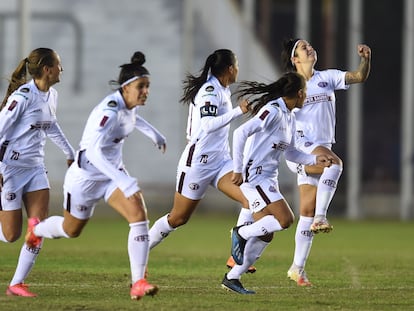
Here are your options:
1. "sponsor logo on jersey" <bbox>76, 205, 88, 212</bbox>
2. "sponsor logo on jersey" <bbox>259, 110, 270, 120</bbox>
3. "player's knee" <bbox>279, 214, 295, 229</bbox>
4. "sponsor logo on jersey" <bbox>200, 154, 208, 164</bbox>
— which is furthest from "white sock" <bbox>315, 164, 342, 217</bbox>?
"sponsor logo on jersey" <bbox>76, 205, 88, 212</bbox>

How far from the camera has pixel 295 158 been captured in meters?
12.4

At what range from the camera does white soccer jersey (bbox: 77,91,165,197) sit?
35.3 feet

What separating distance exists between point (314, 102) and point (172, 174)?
772 inches

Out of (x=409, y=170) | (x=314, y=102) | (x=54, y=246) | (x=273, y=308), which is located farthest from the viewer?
(x=409, y=170)

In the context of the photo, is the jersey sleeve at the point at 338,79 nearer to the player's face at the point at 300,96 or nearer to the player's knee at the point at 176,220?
the player's face at the point at 300,96

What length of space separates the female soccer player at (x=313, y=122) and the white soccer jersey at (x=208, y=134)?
→ 2.97ft

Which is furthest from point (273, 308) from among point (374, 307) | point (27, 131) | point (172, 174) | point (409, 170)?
point (172, 174)

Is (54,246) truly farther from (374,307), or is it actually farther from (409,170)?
(409,170)

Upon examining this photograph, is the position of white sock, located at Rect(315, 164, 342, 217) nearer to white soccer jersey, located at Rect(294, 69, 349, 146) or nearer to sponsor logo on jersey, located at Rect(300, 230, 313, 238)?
sponsor logo on jersey, located at Rect(300, 230, 313, 238)

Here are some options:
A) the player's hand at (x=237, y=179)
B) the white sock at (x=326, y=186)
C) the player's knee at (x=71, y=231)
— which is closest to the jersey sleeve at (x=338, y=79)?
the white sock at (x=326, y=186)

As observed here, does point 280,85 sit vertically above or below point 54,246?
above

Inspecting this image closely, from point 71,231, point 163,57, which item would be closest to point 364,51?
point 71,231

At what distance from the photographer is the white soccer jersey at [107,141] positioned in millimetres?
10766

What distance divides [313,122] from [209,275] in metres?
2.04
